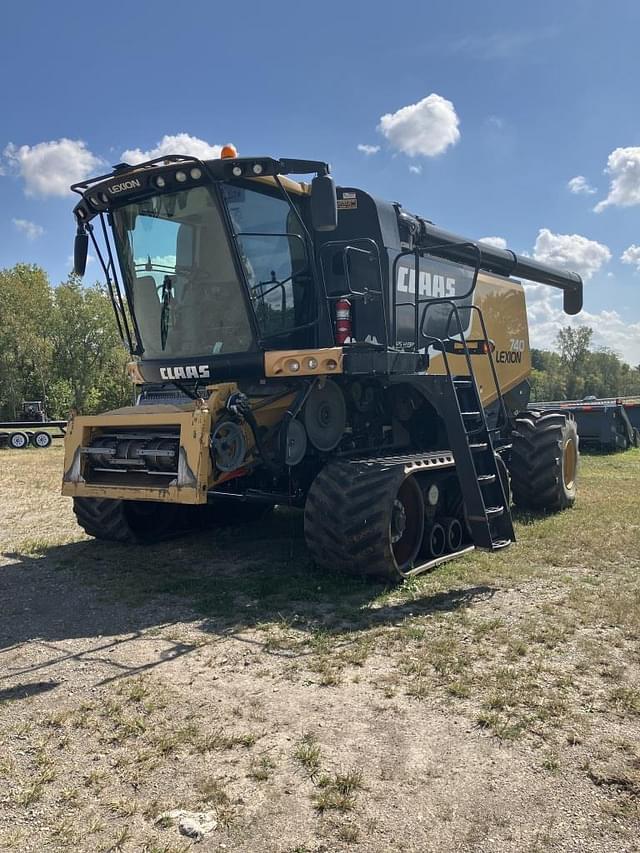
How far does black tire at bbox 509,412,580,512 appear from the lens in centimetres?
922

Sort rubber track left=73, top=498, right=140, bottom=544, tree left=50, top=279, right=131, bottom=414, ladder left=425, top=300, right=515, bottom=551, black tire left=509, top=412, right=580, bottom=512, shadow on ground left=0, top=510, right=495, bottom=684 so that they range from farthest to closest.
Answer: tree left=50, top=279, right=131, bottom=414 < black tire left=509, top=412, right=580, bottom=512 < rubber track left=73, top=498, right=140, bottom=544 < ladder left=425, top=300, right=515, bottom=551 < shadow on ground left=0, top=510, right=495, bottom=684

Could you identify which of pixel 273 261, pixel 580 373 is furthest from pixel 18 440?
pixel 580 373

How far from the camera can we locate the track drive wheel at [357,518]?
227 inches

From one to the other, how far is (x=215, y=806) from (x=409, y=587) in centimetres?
333

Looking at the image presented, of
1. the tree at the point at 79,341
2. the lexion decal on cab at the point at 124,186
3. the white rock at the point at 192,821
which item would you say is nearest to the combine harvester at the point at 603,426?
the lexion decal on cab at the point at 124,186

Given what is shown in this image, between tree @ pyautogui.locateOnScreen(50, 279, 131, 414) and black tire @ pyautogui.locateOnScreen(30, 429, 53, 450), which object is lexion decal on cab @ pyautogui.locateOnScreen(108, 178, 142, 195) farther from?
tree @ pyautogui.locateOnScreen(50, 279, 131, 414)

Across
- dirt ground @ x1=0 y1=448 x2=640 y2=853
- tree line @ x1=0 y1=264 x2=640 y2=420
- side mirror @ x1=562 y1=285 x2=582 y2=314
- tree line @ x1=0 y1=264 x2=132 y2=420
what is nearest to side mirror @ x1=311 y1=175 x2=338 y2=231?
dirt ground @ x1=0 y1=448 x2=640 y2=853

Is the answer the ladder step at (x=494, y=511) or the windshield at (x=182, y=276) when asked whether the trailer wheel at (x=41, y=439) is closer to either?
the windshield at (x=182, y=276)

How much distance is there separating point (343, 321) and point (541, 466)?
3879 millimetres

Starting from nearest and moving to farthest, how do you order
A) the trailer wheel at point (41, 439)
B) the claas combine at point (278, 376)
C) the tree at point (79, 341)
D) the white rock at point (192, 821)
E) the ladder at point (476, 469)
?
the white rock at point (192, 821) → the claas combine at point (278, 376) → the ladder at point (476, 469) → the trailer wheel at point (41, 439) → the tree at point (79, 341)

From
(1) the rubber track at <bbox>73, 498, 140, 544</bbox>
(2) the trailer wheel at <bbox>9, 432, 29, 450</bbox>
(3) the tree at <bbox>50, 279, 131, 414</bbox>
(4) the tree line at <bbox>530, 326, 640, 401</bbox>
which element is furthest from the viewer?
(4) the tree line at <bbox>530, 326, 640, 401</bbox>

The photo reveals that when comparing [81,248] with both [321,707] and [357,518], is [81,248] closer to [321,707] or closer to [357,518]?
[357,518]

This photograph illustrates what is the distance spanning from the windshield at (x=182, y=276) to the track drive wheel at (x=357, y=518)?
64.3 inches

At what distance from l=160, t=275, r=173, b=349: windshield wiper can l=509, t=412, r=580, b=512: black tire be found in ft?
16.3
